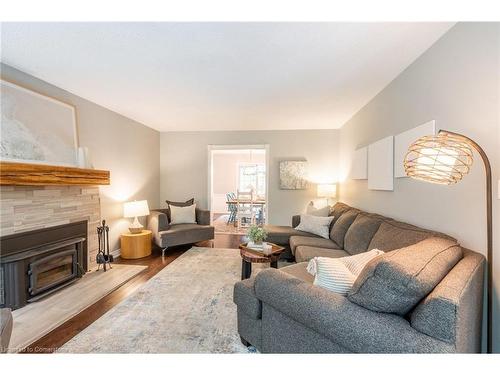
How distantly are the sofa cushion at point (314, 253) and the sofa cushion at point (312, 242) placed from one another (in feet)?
0.47

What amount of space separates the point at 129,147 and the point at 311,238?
356 cm

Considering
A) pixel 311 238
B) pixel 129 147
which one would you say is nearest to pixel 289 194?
pixel 311 238

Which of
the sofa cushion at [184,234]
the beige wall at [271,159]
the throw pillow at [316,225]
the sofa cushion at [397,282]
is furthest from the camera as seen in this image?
the beige wall at [271,159]

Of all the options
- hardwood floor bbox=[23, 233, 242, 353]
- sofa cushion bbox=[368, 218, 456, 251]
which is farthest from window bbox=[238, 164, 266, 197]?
sofa cushion bbox=[368, 218, 456, 251]

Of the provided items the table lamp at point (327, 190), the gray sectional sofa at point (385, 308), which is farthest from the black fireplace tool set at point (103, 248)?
the table lamp at point (327, 190)

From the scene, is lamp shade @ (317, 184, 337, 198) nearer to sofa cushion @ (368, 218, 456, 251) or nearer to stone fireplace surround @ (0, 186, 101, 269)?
sofa cushion @ (368, 218, 456, 251)

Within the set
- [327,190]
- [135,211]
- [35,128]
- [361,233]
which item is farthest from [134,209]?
[327,190]

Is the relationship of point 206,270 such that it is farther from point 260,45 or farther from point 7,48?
point 7,48

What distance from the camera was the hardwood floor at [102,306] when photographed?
1.71 metres

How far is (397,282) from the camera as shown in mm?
983

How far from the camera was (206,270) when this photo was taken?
3.18 metres

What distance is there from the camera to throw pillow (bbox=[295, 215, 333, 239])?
338 cm

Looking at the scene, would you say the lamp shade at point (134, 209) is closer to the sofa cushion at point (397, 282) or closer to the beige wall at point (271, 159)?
the beige wall at point (271, 159)

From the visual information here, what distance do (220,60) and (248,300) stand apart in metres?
2.09
